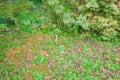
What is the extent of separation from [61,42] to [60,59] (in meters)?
0.75

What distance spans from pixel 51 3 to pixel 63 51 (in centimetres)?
184

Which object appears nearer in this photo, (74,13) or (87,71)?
(87,71)

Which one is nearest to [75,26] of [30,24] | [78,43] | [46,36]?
[78,43]

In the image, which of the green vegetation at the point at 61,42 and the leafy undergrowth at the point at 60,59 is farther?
the green vegetation at the point at 61,42

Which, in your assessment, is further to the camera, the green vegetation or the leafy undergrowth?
the green vegetation

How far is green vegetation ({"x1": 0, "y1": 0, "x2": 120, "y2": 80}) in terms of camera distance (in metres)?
5.94

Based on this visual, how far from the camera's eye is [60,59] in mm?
6262

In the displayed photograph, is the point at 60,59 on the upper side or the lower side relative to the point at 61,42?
lower

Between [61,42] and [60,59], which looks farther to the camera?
[61,42]

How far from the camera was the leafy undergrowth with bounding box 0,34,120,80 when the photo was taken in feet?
19.0

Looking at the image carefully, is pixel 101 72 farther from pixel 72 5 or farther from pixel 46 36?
pixel 72 5

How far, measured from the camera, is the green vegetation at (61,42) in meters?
5.94

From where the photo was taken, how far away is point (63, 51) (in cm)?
654

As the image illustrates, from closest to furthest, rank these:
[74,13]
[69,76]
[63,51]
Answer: [69,76], [63,51], [74,13]
